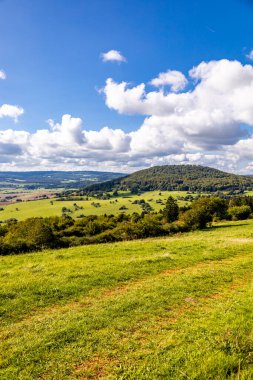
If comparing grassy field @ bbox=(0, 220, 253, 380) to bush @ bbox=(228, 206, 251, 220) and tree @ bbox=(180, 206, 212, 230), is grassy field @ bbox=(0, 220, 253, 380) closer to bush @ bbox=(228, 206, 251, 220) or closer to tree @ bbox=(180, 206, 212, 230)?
tree @ bbox=(180, 206, 212, 230)

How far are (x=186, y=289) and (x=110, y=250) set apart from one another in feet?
45.8

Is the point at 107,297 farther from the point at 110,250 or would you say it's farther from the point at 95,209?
the point at 95,209

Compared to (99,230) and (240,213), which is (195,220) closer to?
(99,230)

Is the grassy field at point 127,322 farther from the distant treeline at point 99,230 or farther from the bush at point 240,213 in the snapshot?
the bush at point 240,213

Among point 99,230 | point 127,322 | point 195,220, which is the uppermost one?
point 127,322

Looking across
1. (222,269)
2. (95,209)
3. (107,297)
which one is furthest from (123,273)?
(95,209)

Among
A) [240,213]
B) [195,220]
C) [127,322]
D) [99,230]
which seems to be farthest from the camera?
[240,213]

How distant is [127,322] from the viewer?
11133 millimetres

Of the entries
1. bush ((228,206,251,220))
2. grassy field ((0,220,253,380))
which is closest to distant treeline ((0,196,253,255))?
bush ((228,206,251,220))

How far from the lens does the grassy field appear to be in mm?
8086

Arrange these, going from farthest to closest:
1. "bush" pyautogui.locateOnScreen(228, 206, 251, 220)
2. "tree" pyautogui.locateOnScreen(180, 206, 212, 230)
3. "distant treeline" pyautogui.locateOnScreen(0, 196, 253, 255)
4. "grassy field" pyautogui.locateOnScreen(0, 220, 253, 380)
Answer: "bush" pyautogui.locateOnScreen(228, 206, 251, 220) → "tree" pyautogui.locateOnScreen(180, 206, 212, 230) → "distant treeline" pyautogui.locateOnScreen(0, 196, 253, 255) → "grassy field" pyautogui.locateOnScreen(0, 220, 253, 380)

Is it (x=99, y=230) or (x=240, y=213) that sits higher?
(x=240, y=213)

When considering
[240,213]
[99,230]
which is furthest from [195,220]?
[240,213]

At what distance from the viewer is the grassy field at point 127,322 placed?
26.5 ft
